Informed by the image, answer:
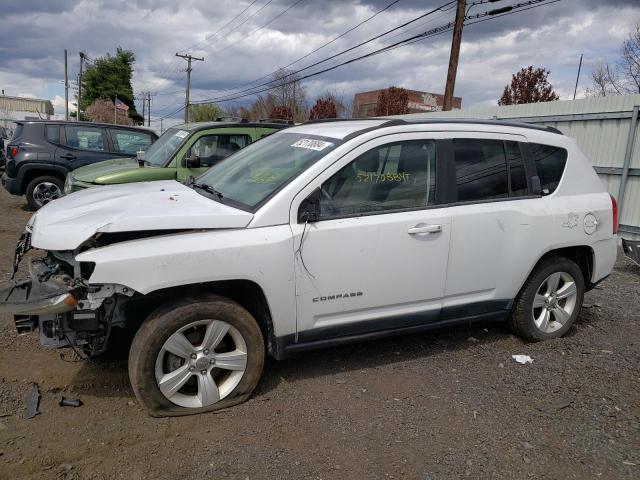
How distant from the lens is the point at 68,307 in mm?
2865

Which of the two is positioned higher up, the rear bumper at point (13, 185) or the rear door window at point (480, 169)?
the rear door window at point (480, 169)

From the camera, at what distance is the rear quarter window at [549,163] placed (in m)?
4.32

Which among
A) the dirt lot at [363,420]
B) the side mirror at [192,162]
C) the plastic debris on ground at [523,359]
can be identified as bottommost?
the dirt lot at [363,420]

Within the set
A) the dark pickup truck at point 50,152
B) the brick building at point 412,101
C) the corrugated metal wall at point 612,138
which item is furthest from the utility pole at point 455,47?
the brick building at point 412,101

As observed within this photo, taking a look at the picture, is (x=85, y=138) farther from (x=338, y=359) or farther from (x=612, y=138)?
(x=612, y=138)

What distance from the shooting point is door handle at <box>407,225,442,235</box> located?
361 cm

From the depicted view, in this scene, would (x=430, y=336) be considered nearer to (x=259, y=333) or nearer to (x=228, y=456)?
(x=259, y=333)

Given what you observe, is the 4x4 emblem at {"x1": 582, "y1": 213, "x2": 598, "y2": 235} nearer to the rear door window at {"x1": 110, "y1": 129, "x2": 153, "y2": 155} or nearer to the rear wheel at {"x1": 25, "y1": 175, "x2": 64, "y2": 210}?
the rear door window at {"x1": 110, "y1": 129, "x2": 153, "y2": 155}

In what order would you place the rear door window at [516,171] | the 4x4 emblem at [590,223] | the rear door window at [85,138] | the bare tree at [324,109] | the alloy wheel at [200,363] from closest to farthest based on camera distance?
the alloy wheel at [200,363] → the rear door window at [516,171] → the 4x4 emblem at [590,223] → the rear door window at [85,138] → the bare tree at [324,109]

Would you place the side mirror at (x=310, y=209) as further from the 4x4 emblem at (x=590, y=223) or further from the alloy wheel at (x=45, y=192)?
the alloy wheel at (x=45, y=192)

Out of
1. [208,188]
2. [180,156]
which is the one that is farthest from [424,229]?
[180,156]

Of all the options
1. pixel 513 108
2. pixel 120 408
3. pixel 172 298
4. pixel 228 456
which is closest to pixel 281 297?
pixel 172 298

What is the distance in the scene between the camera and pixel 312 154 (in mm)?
3592

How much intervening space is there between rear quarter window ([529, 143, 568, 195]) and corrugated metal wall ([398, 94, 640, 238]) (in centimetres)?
510
